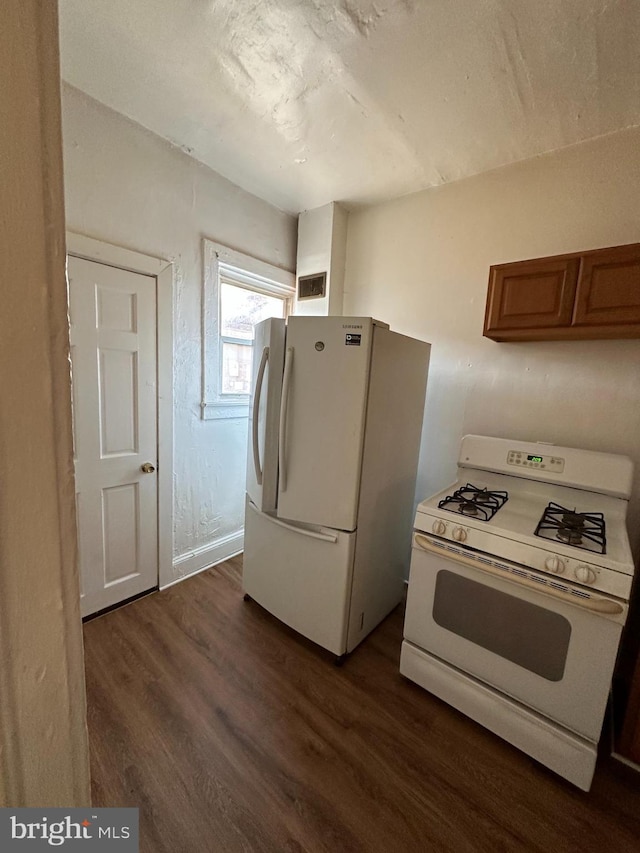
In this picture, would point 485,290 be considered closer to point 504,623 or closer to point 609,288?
point 609,288

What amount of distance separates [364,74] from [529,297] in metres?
1.28

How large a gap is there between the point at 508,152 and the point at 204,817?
3.31 meters

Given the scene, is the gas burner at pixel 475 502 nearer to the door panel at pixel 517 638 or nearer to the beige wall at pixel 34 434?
the door panel at pixel 517 638

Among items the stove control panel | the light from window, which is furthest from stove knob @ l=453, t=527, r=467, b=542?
the light from window

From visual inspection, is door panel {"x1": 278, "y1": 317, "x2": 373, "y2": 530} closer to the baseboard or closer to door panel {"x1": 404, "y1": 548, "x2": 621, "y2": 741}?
door panel {"x1": 404, "y1": 548, "x2": 621, "y2": 741}

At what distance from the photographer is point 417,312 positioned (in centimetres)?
248

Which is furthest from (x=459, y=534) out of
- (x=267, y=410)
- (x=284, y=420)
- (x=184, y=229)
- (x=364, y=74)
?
(x=184, y=229)

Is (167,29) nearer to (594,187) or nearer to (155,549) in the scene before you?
(594,187)

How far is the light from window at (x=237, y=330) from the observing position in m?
2.56

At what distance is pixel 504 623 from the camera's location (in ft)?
4.63

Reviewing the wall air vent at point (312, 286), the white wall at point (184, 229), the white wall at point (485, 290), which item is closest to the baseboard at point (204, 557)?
the white wall at point (184, 229)

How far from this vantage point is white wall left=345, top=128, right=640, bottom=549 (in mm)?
1788

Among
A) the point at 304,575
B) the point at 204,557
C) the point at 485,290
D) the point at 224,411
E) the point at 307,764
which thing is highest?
the point at 485,290

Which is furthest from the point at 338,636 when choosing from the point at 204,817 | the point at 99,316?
the point at 99,316
